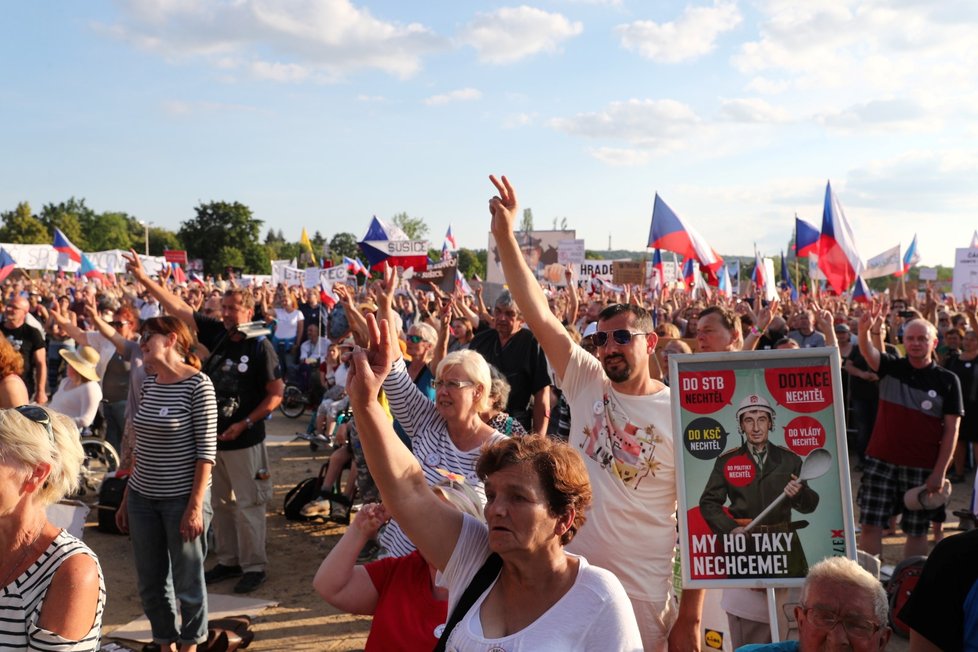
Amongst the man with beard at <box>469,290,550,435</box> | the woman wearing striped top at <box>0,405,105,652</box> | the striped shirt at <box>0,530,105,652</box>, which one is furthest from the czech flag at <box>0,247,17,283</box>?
the striped shirt at <box>0,530,105,652</box>

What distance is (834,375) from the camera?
3.30 metres

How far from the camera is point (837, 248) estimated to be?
1116 centimetres

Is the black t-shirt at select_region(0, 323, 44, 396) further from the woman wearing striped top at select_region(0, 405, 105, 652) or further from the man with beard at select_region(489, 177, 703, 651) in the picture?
the man with beard at select_region(489, 177, 703, 651)

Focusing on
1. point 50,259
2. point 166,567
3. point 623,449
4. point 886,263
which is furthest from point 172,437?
point 50,259

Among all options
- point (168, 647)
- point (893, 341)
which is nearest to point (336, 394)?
point (168, 647)

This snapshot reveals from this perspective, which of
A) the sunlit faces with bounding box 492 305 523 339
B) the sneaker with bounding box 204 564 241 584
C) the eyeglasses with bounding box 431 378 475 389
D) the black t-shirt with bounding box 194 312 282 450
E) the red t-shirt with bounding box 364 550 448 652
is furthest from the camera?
the sunlit faces with bounding box 492 305 523 339

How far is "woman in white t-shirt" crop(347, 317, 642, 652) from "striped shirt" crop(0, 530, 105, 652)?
997 millimetres

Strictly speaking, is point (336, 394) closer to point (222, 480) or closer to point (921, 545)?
point (222, 480)

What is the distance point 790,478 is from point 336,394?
7.19 m

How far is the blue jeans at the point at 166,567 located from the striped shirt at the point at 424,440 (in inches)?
52.5

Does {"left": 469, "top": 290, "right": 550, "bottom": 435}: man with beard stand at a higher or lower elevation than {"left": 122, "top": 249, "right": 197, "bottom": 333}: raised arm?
lower

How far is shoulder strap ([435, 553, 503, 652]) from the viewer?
2.00 metres

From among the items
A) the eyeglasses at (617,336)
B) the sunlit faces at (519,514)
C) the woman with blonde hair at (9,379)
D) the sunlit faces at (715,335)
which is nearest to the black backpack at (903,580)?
the sunlit faces at (715,335)

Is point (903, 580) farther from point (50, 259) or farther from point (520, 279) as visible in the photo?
point (50, 259)
